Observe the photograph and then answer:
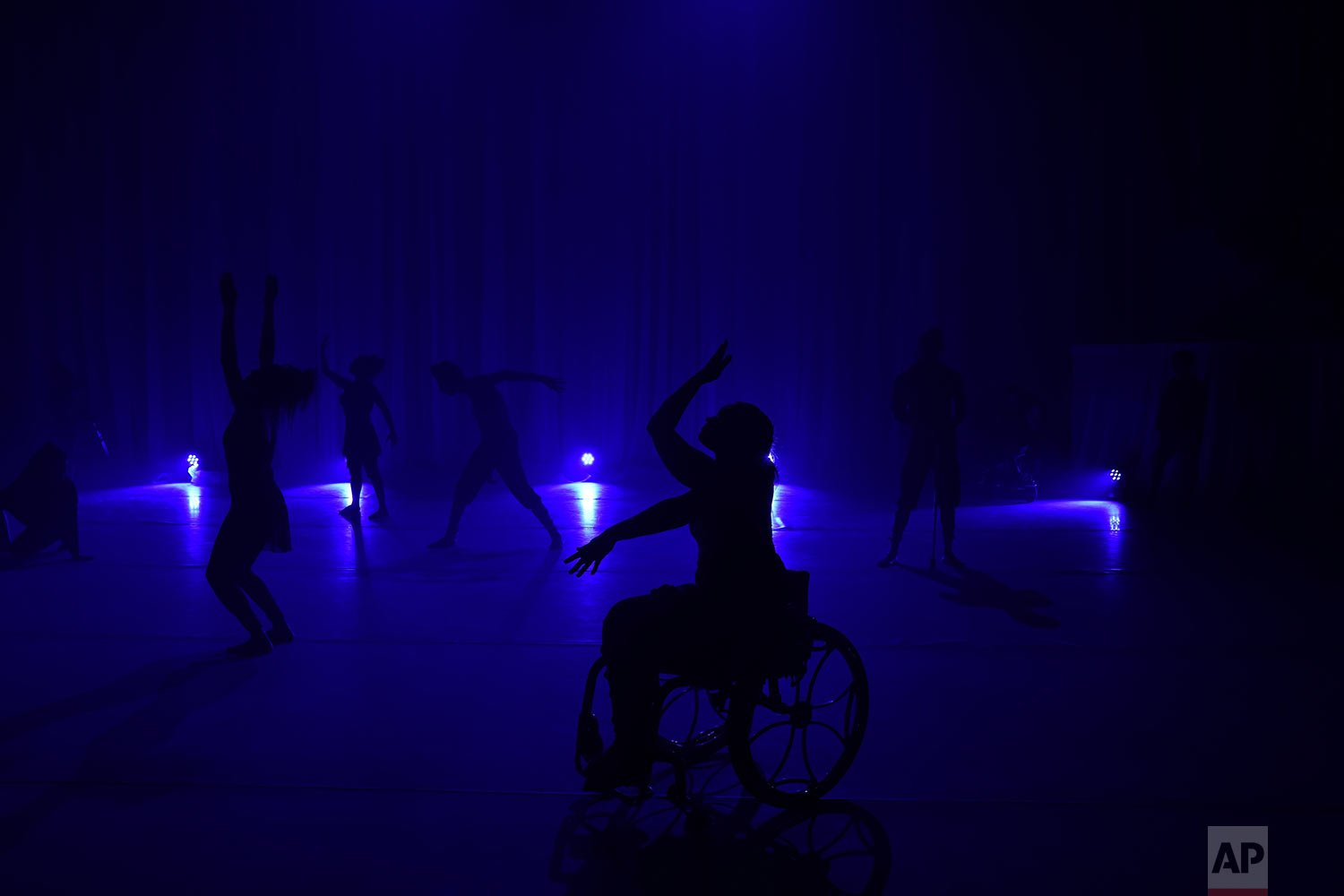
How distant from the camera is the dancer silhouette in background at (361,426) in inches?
417

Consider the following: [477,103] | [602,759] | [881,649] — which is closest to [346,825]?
[602,759]

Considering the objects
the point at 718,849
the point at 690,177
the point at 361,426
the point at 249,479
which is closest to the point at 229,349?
the point at 249,479

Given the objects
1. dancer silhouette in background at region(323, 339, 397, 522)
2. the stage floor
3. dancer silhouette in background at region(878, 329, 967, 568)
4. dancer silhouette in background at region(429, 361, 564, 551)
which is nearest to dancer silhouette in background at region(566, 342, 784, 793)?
the stage floor

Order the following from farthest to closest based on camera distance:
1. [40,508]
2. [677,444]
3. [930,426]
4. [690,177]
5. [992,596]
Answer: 1. [690,177]
2. [40,508]
3. [930,426]
4. [992,596]
5. [677,444]

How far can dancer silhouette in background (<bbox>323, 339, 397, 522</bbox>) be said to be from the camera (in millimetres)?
10594

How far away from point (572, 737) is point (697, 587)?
1.23 meters

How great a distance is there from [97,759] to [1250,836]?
4.09 metres

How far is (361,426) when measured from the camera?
35.5 ft

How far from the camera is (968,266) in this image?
1578 cm

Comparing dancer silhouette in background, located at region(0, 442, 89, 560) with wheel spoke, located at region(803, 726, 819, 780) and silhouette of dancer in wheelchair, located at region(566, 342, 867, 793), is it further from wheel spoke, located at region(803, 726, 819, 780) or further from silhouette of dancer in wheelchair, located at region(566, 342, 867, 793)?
wheel spoke, located at region(803, 726, 819, 780)

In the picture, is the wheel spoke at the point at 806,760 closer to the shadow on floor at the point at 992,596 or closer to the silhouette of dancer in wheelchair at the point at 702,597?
the silhouette of dancer in wheelchair at the point at 702,597

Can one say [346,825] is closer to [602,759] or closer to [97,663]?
[602,759]

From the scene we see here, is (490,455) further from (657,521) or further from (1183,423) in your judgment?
(1183,423)

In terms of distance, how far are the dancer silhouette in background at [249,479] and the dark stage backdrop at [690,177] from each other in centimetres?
986
